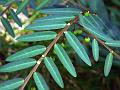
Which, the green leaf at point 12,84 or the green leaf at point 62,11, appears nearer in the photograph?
the green leaf at point 12,84

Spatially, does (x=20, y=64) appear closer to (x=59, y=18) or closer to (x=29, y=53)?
(x=29, y=53)

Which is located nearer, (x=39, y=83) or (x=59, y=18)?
(x=39, y=83)

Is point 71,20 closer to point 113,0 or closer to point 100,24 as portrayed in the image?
point 100,24

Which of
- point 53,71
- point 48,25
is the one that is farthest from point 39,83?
point 48,25

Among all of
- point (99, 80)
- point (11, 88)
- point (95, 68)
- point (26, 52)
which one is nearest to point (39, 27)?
point (26, 52)

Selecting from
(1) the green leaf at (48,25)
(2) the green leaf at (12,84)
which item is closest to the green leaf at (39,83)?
(2) the green leaf at (12,84)

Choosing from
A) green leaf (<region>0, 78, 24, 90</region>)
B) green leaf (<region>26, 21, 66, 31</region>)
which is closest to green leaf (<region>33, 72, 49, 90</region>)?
green leaf (<region>0, 78, 24, 90</region>)

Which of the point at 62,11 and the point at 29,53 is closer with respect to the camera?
the point at 29,53

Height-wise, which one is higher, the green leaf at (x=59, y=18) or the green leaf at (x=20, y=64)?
the green leaf at (x=59, y=18)

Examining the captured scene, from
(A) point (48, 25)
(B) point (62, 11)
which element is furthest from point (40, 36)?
(B) point (62, 11)

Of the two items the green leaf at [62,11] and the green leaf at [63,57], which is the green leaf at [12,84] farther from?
the green leaf at [62,11]

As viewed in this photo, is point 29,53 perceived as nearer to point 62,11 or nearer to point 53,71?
point 53,71
